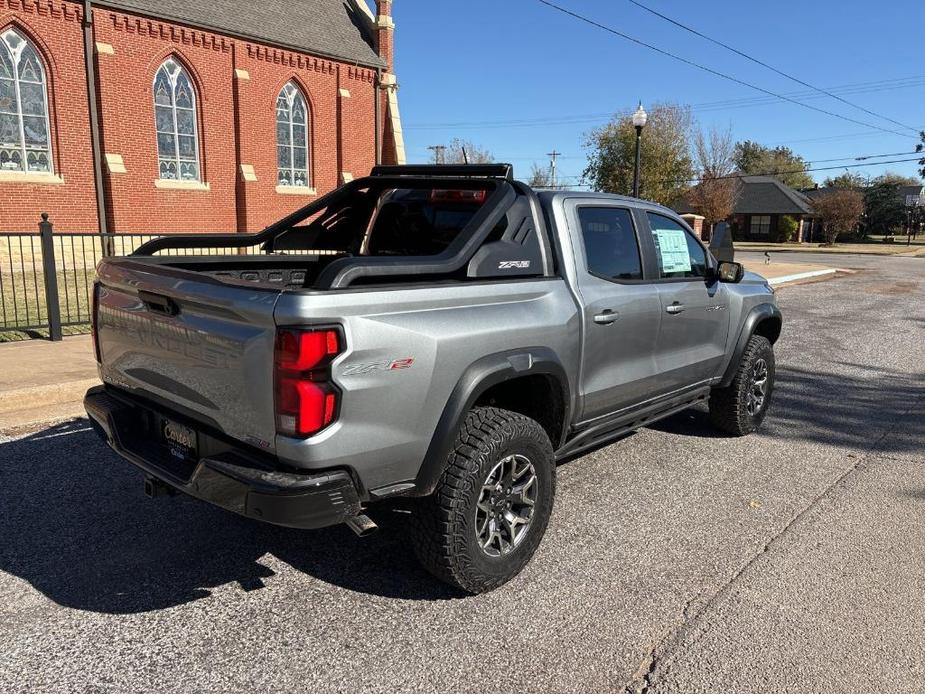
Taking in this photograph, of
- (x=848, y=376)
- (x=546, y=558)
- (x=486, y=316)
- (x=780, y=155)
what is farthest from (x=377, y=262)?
(x=780, y=155)

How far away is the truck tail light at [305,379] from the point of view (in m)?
2.63

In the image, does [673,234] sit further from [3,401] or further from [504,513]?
[3,401]

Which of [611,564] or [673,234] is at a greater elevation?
[673,234]

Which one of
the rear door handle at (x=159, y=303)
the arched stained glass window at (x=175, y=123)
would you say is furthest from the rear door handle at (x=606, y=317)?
the arched stained glass window at (x=175, y=123)

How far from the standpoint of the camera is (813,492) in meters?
4.73

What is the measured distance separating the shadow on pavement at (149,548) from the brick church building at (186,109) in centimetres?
1631

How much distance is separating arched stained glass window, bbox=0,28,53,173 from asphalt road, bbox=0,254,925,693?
52.0ft

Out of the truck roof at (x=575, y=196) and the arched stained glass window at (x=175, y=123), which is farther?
the arched stained glass window at (x=175, y=123)

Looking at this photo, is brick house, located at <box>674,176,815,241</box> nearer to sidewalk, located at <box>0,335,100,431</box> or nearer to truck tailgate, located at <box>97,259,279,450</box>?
sidewalk, located at <box>0,335,100,431</box>

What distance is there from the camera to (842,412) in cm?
681

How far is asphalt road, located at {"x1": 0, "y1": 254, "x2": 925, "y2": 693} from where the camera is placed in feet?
9.16

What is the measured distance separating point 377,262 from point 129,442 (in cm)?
160

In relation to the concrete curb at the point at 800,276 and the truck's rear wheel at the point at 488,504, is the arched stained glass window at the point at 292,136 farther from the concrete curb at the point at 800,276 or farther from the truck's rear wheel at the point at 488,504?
the truck's rear wheel at the point at 488,504

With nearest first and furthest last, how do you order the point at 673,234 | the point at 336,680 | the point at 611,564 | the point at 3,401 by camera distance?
the point at 336,680 → the point at 611,564 → the point at 673,234 → the point at 3,401
